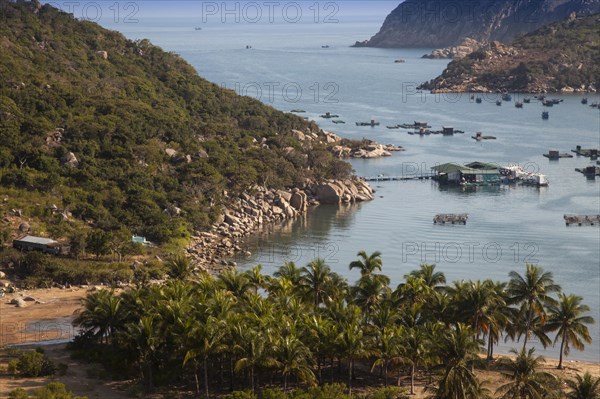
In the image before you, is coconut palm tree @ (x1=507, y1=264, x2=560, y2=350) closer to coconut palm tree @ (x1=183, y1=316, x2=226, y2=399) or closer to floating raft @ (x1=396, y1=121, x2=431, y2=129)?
coconut palm tree @ (x1=183, y1=316, x2=226, y2=399)

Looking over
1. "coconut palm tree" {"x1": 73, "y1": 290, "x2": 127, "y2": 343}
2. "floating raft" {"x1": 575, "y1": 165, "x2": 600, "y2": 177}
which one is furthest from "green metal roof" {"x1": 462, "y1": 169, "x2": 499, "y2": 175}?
"coconut palm tree" {"x1": 73, "y1": 290, "x2": 127, "y2": 343}

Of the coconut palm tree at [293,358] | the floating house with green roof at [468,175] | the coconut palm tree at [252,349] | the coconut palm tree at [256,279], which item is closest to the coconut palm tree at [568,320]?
the coconut palm tree at [293,358]

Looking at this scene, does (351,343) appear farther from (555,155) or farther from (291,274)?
(555,155)

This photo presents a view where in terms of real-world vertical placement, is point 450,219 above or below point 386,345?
below

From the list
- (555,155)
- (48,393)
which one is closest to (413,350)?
(48,393)

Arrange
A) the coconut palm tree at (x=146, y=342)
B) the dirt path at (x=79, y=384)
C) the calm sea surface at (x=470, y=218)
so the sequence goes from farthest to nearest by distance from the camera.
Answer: the calm sea surface at (x=470, y=218) → the coconut palm tree at (x=146, y=342) → the dirt path at (x=79, y=384)

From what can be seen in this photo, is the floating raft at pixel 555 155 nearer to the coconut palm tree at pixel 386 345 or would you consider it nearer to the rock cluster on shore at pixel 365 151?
the rock cluster on shore at pixel 365 151
